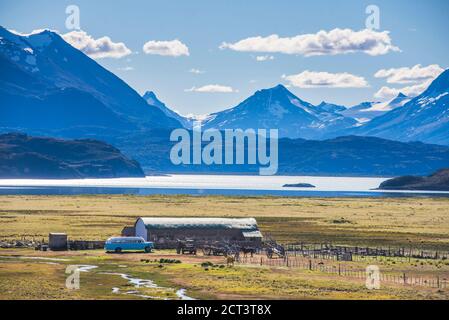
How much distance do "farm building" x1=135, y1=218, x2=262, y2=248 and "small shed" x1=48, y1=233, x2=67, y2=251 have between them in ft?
42.9

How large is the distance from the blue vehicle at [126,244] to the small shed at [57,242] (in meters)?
5.49

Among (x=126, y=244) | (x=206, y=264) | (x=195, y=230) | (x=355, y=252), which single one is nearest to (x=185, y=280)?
(x=206, y=264)

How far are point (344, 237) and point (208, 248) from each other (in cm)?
3230

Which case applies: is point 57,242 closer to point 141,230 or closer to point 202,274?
point 141,230

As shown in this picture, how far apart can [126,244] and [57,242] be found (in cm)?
886

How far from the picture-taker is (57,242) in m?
118

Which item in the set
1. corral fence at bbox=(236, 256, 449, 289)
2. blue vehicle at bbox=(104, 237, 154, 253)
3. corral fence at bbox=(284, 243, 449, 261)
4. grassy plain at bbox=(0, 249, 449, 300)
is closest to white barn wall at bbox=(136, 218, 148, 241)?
blue vehicle at bbox=(104, 237, 154, 253)

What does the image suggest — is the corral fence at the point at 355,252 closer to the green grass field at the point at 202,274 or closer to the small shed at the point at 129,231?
the green grass field at the point at 202,274

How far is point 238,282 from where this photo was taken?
8762 centimetres

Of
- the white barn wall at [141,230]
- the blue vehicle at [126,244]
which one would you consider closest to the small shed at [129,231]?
the white barn wall at [141,230]

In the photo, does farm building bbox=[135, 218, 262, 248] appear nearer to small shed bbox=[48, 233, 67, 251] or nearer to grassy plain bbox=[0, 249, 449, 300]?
small shed bbox=[48, 233, 67, 251]
